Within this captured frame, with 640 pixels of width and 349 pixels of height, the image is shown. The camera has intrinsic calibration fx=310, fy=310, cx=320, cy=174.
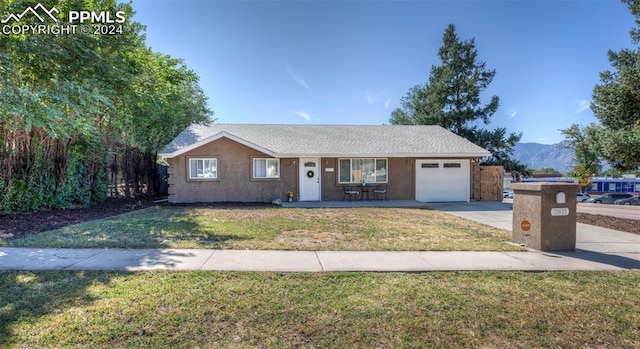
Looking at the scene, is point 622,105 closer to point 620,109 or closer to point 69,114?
point 620,109

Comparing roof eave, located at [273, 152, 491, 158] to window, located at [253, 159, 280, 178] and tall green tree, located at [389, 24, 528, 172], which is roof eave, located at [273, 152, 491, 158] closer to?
window, located at [253, 159, 280, 178]

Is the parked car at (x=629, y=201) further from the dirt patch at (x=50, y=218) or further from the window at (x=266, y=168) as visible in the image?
the dirt patch at (x=50, y=218)

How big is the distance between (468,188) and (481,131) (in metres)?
14.4

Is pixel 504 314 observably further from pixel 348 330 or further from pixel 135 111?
pixel 135 111

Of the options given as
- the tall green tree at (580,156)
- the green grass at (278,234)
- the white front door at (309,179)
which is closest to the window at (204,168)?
the white front door at (309,179)

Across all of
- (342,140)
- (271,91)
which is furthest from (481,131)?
(271,91)

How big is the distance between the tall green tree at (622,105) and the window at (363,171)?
27.7 ft

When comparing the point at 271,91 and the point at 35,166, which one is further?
the point at 271,91

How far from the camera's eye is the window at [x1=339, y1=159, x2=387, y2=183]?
15688 millimetres

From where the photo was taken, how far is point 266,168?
15125 millimetres

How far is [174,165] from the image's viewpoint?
14383 mm

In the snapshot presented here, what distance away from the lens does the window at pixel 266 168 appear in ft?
49.2

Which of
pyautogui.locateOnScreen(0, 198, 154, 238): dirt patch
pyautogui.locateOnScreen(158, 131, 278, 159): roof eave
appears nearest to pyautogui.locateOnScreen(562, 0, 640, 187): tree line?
pyautogui.locateOnScreen(158, 131, 278, 159): roof eave

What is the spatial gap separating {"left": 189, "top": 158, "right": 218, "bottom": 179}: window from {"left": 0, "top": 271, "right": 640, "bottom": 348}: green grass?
1035 centimetres
